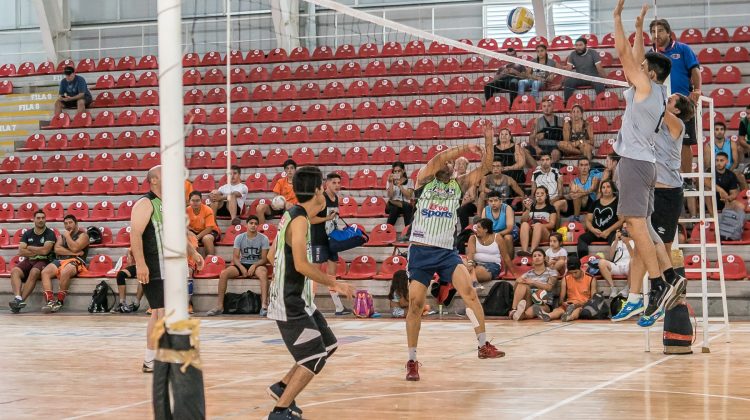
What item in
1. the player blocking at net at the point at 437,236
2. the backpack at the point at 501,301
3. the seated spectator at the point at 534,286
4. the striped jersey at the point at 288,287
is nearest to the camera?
the striped jersey at the point at 288,287

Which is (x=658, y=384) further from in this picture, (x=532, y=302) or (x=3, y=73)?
(x=3, y=73)

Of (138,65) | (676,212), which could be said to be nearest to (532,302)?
(676,212)

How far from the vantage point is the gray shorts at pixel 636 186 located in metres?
8.54

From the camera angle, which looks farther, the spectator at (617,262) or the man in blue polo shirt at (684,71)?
the spectator at (617,262)

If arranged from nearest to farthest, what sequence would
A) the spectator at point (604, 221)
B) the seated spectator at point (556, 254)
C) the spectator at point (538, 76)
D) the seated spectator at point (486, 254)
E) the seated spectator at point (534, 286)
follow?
the seated spectator at point (534, 286), the seated spectator at point (556, 254), the seated spectator at point (486, 254), the spectator at point (604, 221), the spectator at point (538, 76)

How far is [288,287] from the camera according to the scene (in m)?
7.07

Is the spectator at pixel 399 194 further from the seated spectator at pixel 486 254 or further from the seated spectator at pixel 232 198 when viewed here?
the seated spectator at pixel 232 198

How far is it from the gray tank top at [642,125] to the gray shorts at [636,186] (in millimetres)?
61

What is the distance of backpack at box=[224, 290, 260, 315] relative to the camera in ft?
59.3

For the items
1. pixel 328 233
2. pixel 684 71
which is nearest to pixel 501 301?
pixel 328 233

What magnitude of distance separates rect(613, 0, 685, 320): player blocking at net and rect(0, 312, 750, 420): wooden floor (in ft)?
2.74

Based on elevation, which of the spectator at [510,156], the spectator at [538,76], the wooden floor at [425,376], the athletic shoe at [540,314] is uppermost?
the spectator at [538,76]

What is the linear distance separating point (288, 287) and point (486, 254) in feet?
33.0

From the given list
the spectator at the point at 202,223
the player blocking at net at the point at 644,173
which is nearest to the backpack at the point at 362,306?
the spectator at the point at 202,223
